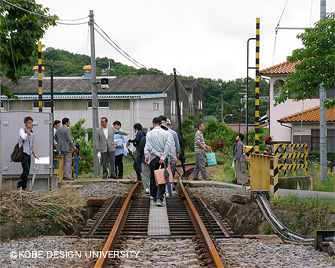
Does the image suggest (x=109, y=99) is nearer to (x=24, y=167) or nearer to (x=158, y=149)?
(x=24, y=167)

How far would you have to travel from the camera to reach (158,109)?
52781 mm

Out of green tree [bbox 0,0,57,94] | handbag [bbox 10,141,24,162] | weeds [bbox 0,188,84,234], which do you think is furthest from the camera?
green tree [bbox 0,0,57,94]

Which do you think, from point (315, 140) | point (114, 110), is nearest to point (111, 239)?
point (315, 140)

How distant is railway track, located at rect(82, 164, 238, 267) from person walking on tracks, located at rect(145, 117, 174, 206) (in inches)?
16.3

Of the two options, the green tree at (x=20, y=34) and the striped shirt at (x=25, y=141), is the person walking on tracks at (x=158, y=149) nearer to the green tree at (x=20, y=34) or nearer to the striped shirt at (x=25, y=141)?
the striped shirt at (x=25, y=141)

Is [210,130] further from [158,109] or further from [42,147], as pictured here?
[42,147]

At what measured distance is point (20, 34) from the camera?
755 inches

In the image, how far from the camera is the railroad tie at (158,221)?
938 cm

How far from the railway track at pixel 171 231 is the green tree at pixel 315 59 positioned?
5991 millimetres

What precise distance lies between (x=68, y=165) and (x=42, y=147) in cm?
343

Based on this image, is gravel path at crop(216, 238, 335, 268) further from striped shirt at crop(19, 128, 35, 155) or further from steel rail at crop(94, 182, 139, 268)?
striped shirt at crop(19, 128, 35, 155)

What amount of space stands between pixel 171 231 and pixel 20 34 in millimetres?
12087

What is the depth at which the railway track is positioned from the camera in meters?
7.02

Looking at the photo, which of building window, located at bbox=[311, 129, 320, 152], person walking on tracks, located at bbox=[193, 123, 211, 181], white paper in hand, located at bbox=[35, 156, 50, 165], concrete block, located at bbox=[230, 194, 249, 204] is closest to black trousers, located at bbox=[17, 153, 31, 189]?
white paper in hand, located at bbox=[35, 156, 50, 165]
